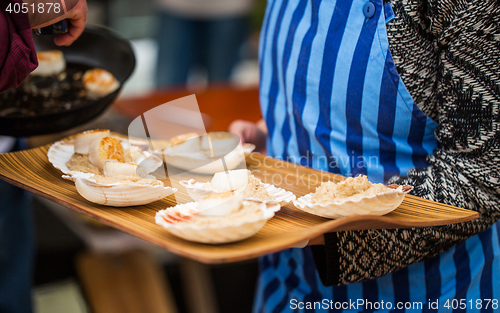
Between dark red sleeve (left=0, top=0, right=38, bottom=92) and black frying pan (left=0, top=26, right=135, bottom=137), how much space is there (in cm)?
17

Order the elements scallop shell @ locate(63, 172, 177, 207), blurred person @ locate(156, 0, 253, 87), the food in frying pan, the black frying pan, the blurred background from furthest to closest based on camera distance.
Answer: blurred person @ locate(156, 0, 253, 87)
the blurred background
the food in frying pan
the black frying pan
scallop shell @ locate(63, 172, 177, 207)

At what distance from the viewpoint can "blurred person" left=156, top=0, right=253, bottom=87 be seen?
297 centimetres

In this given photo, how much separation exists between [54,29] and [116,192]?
40cm

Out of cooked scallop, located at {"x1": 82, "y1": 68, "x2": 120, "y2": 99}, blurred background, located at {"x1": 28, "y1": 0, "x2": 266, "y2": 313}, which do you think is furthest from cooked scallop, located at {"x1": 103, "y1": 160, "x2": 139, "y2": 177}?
blurred background, located at {"x1": 28, "y1": 0, "x2": 266, "y2": 313}

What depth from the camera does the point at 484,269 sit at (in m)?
0.82

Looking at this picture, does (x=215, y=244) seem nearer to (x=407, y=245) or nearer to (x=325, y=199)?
(x=325, y=199)

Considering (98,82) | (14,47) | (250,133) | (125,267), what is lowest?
(125,267)

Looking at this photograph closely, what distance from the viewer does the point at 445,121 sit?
688 millimetres

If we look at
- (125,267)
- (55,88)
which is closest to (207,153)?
(55,88)

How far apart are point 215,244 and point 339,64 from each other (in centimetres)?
44

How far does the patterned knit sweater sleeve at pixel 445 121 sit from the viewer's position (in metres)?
0.64

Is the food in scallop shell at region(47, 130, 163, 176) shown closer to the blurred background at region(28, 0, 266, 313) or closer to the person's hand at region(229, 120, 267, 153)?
the person's hand at region(229, 120, 267, 153)

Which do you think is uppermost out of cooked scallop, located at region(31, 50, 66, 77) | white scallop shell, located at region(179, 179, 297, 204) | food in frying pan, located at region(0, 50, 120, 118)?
cooked scallop, located at region(31, 50, 66, 77)

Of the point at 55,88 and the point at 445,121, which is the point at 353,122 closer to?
the point at 445,121
